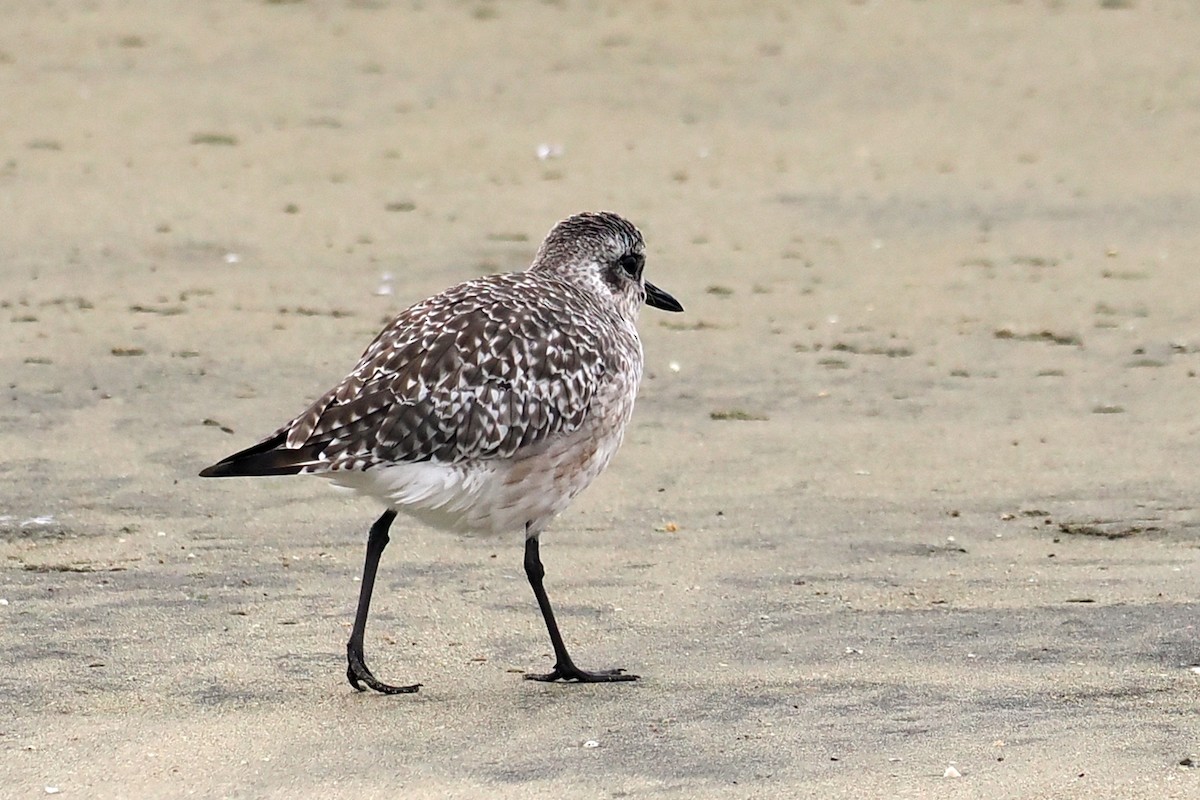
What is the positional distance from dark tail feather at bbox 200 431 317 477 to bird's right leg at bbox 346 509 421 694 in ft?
1.56

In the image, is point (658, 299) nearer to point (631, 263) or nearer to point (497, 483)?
point (631, 263)

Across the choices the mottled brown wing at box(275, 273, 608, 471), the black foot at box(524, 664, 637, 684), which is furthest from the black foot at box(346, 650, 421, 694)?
the mottled brown wing at box(275, 273, 608, 471)

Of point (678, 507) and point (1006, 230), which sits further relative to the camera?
point (1006, 230)

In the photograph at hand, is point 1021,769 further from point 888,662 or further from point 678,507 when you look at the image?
point 678,507

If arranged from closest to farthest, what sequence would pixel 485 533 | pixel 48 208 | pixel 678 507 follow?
1. pixel 485 533
2. pixel 678 507
3. pixel 48 208

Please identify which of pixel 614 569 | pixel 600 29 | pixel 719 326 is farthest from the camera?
pixel 600 29

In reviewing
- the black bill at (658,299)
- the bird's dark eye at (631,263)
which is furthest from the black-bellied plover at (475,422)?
the black bill at (658,299)

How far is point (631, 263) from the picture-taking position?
23.5ft

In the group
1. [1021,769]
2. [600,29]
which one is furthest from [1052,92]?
[1021,769]

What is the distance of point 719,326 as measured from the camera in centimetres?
1087

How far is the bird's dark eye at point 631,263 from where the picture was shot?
712 cm

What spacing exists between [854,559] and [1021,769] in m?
2.24

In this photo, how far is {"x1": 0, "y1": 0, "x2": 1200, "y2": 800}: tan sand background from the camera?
5680mm

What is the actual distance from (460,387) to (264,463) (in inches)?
24.8
